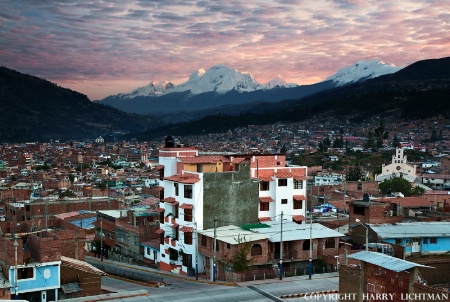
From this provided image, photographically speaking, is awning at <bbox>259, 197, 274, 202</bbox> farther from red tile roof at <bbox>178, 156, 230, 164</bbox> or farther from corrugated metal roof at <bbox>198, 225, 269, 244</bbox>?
red tile roof at <bbox>178, 156, 230, 164</bbox>

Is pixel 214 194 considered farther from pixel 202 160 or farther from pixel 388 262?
pixel 388 262

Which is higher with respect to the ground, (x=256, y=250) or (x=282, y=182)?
(x=282, y=182)

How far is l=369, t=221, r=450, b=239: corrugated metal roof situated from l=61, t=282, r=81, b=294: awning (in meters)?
17.9

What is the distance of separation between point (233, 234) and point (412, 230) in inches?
442

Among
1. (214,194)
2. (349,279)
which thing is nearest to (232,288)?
(214,194)

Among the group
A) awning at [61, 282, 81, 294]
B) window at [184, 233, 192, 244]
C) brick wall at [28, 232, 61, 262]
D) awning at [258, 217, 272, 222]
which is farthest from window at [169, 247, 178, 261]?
brick wall at [28, 232, 61, 262]

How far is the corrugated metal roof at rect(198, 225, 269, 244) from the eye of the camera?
3453cm

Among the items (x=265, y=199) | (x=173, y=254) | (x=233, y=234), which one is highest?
(x=265, y=199)

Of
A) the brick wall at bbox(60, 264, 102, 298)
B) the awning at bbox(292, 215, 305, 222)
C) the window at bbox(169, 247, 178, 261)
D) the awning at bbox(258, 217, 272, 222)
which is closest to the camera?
the brick wall at bbox(60, 264, 102, 298)

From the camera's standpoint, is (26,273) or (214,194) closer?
(26,273)

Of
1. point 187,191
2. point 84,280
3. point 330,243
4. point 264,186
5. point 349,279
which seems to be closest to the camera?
point 349,279

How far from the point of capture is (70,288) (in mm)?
30594

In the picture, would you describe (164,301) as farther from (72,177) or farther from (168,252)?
(72,177)

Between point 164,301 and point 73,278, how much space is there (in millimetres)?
5307
